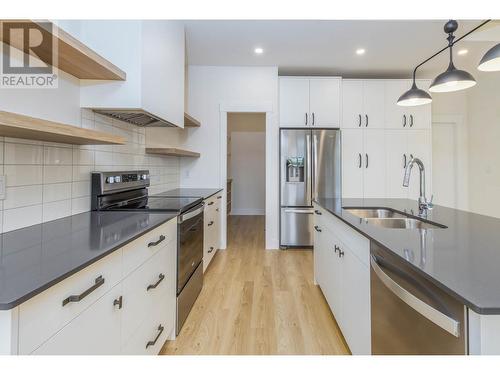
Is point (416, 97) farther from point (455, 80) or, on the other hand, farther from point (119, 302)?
point (119, 302)

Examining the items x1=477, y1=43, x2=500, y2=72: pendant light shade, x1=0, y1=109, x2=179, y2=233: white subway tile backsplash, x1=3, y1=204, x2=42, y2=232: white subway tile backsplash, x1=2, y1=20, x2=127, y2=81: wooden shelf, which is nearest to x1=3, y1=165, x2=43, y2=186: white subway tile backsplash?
x1=0, y1=109, x2=179, y2=233: white subway tile backsplash

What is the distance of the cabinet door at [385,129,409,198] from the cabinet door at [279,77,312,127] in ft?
4.10

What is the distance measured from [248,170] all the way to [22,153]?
597 centimetres

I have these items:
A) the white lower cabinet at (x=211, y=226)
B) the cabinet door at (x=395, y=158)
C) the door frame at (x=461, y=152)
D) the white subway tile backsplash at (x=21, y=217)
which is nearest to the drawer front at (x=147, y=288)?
the white subway tile backsplash at (x=21, y=217)

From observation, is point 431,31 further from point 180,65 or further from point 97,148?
point 97,148

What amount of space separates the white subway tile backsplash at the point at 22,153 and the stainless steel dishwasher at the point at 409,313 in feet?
5.64

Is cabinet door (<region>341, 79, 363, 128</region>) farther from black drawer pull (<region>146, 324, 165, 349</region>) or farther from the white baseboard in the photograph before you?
the white baseboard

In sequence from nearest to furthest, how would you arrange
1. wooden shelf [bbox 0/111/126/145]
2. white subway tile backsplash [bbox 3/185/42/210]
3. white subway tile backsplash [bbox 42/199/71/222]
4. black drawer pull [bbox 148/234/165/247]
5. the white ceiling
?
wooden shelf [bbox 0/111/126/145], white subway tile backsplash [bbox 3/185/42/210], black drawer pull [bbox 148/234/165/247], white subway tile backsplash [bbox 42/199/71/222], the white ceiling

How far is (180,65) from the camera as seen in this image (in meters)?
2.47

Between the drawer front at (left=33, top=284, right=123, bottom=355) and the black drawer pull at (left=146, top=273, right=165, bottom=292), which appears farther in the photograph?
the black drawer pull at (left=146, top=273, right=165, bottom=292)

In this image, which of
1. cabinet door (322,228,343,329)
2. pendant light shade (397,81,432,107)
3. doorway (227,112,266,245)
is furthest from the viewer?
doorway (227,112,266,245)

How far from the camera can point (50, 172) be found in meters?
1.49

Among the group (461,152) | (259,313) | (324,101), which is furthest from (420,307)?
(461,152)

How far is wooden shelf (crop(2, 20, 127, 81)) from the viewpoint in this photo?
110 cm
